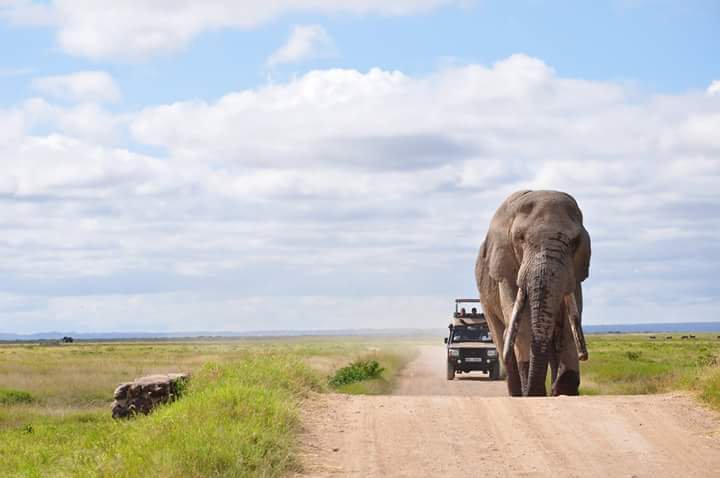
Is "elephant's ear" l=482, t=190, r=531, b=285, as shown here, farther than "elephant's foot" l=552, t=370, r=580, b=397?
Yes

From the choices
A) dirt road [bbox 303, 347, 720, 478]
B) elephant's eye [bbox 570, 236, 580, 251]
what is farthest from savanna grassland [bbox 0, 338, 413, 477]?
elephant's eye [bbox 570, 236, 580, 251]

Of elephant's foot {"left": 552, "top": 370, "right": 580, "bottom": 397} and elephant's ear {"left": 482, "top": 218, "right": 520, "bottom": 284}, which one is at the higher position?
elephant's ear {"left": 482, "top": 218, "right": 520, "bottom": 284}

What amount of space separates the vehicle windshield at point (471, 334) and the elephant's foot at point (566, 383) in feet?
58.6

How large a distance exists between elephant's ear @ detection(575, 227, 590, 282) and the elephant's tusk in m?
0.65

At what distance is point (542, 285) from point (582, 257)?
53.7 inches

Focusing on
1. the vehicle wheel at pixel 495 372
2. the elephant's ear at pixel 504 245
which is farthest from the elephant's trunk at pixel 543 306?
the vehicle wheel at pixel 495 372

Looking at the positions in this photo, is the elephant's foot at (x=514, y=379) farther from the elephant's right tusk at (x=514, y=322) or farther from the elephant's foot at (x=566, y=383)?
the elephant's foot at (x=566, y=383)

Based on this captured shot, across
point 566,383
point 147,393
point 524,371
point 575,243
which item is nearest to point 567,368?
point 566,383

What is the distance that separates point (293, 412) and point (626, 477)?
4449 millimetres

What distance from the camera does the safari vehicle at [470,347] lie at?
3566 centimetres

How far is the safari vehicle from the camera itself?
35.7m

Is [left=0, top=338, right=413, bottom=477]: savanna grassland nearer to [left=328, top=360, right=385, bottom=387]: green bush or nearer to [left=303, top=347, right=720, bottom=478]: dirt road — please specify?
[left=303, top=347, right=720, bottom=478]: dirt road

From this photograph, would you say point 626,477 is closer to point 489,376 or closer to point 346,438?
point 346,438

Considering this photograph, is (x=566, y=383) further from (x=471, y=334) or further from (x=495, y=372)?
(x=471, y=334)
